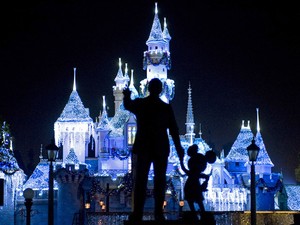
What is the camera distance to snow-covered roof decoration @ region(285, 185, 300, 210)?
54.6m

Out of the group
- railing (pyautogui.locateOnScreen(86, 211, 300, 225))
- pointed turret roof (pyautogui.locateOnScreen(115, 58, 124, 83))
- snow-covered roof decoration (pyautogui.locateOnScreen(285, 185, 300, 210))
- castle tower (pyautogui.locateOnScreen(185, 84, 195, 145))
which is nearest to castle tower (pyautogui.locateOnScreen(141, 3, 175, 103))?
castle tower (pyautogui.locateOnScreen(185, 84, 195, 145))

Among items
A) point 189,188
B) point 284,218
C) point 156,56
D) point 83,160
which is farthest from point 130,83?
point 189,188

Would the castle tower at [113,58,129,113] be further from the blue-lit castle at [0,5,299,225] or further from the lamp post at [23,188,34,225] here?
the lamp post at [23,188,34,225]

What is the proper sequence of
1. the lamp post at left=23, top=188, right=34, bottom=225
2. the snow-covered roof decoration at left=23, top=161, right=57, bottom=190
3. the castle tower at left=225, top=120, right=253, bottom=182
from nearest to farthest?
the lamp post at left=23, top=188, right=34, bottom=225, the snow-covered roof decoration at left=23, top=161, right=57, bottom=190, the castle tower at left=225, top=120, right=253, bottom=182

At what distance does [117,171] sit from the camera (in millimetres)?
50969

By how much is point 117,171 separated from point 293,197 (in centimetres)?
1556

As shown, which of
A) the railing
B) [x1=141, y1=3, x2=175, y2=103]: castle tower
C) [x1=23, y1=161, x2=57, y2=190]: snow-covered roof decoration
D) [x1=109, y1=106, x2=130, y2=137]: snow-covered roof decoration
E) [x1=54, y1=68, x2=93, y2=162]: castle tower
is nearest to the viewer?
the railing

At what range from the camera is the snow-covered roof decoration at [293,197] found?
5459 cm

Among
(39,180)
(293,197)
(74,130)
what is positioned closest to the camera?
(39,180)

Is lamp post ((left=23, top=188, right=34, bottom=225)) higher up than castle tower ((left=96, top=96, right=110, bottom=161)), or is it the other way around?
castle tower ((left=96, top=96, right=110, bottom=161))

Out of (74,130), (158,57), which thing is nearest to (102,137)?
(74,130)

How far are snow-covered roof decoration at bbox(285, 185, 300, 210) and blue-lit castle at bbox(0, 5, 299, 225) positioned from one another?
0.17 meters

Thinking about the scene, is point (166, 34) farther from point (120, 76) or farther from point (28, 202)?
point (28, 202)

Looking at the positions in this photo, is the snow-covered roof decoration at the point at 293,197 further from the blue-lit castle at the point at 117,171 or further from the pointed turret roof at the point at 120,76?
the pointed turret roof at the point at 120,76
